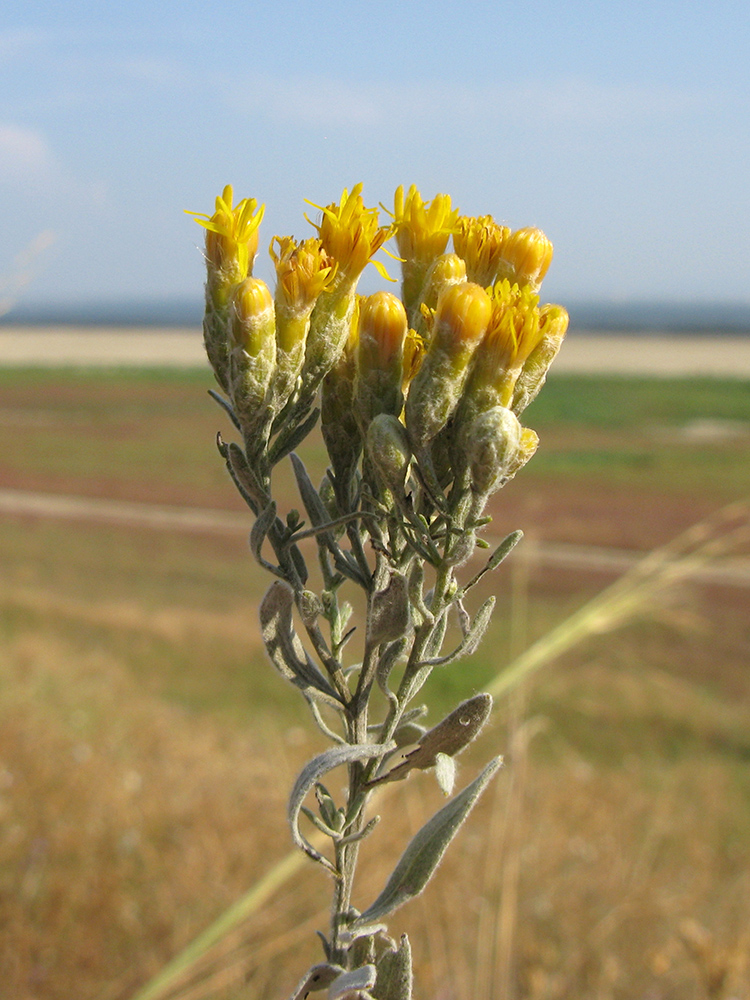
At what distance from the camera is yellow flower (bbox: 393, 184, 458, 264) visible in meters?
1.53

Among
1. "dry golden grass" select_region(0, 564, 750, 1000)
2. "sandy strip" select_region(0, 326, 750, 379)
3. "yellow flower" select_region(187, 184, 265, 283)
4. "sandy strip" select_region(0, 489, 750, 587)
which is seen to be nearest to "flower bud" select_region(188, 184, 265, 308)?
"yellow flower" select_region(187, 184, 265, 283)

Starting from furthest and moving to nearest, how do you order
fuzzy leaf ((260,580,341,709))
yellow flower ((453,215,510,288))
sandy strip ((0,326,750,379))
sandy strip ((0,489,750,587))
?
sandy strip ((0,326,750,379)), sandy strip ((0,489,750,587)), yellow flower ((453,215,510,288)), fuzzy leaf ((260,580,341,709))

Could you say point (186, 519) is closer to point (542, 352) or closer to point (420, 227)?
point (420, 227)

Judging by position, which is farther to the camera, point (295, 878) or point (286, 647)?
point (295, 878)

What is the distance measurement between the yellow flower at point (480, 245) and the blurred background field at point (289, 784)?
78 centimetres

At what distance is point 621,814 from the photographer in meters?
7.16

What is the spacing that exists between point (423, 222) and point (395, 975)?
122 cm

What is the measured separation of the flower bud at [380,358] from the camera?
1.35m

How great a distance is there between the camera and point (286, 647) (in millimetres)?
1369

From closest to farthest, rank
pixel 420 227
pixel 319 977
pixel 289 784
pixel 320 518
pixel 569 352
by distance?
pixel 319 977, pixel 320 518, pixel 420 227, pixel 289 784, pixel 569 352

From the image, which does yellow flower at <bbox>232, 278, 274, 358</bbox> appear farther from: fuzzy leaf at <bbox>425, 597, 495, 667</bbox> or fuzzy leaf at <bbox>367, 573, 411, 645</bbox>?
fuzzy leaf at <bbox>425, 597, 495, 667</bbox>

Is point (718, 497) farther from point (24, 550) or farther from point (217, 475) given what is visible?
point (24, 550)

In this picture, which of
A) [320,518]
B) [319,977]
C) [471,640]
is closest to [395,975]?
[319,977]

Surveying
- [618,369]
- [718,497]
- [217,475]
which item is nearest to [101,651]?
[217,475]
